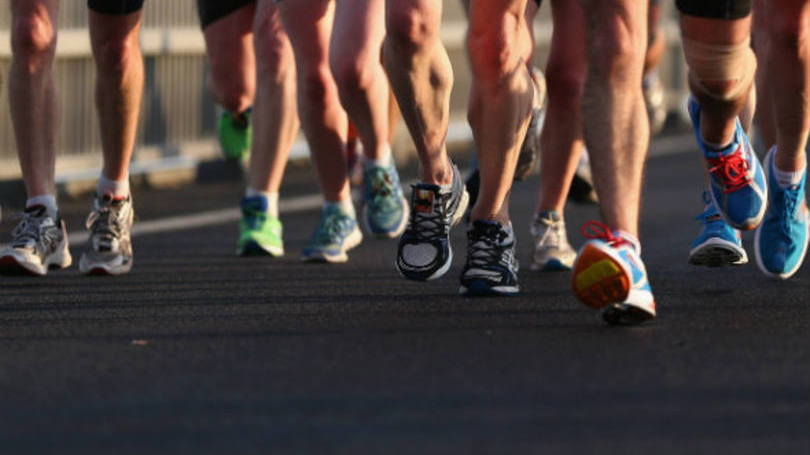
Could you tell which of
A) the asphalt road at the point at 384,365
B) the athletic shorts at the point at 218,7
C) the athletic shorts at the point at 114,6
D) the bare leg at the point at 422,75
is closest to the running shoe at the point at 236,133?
the athletic shorts at the point at 218,7

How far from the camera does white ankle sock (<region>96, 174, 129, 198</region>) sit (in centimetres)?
739

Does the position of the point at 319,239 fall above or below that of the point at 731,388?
below

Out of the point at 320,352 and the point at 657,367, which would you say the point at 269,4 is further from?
the point at 657,367

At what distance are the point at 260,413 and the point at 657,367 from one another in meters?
1.04

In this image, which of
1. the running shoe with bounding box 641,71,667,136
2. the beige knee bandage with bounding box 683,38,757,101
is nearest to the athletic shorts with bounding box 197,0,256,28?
the beige knee bandage with bounding box 683,38,757,101

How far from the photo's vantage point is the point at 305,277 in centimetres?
709

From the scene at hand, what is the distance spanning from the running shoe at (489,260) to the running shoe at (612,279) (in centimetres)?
82

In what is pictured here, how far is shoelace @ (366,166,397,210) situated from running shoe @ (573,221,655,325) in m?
2.33

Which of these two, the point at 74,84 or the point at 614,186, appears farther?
the point at 74,84

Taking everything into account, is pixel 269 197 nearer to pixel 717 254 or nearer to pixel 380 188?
pixel 380 188

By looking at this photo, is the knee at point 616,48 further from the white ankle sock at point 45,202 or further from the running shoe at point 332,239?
the white ankle sock at point 45,202

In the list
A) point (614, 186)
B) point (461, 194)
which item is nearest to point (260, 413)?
point (614, 186)

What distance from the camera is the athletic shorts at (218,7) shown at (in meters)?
8.16

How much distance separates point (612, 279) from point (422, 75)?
4.24 ft
